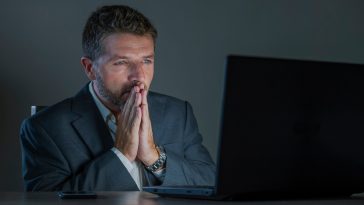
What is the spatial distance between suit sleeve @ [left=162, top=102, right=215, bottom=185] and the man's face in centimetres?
23

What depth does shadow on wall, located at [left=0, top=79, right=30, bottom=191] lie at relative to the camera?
2668mm

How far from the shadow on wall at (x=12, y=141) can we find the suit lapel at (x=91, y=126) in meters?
0.73

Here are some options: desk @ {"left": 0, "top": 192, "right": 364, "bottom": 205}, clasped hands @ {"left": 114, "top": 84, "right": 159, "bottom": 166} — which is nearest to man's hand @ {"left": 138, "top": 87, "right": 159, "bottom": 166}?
clasped hands @ {"left": 114, "top": 84, "right": 159, "bottom": 166}

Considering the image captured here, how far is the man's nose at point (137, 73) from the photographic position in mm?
1956

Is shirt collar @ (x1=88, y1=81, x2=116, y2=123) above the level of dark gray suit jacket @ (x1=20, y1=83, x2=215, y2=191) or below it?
above

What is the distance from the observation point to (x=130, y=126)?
1.86 meters

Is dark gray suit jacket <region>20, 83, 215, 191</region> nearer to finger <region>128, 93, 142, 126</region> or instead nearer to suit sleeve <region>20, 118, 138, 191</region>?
suit sleeve <region>20, 118, 138, 191</region>

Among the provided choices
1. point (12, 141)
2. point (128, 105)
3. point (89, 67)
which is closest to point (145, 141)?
point (128, 105)

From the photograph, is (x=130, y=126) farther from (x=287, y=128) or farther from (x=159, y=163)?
(x=287, y=128)

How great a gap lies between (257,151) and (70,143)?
2.92ft

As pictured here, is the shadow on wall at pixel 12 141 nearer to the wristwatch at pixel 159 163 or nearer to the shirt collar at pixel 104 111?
the shirt collar at pixel 104 111

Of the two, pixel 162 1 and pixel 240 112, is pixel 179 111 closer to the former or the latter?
pixel 162 1

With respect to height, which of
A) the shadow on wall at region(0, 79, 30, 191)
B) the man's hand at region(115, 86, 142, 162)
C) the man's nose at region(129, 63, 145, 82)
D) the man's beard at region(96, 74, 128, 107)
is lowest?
the shadow on wall at region(0, 79, 30, 191)

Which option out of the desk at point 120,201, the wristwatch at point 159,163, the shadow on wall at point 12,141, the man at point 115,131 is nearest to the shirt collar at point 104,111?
the man at point 115,131
